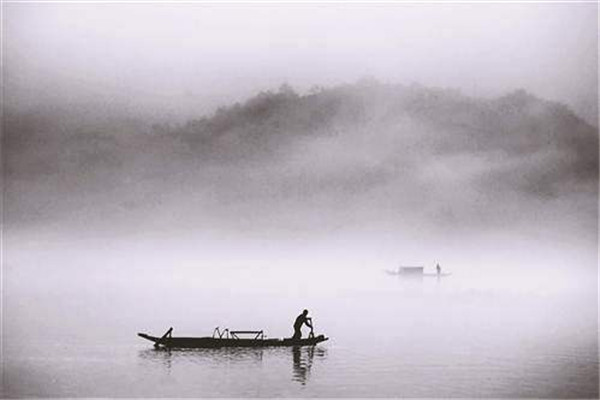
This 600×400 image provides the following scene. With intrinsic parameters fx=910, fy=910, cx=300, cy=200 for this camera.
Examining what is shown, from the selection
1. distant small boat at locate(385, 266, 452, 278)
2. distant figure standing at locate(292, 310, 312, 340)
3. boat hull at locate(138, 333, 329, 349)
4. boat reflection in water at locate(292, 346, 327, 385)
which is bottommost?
boat reflection in water at locate(292, 346, 327, 385)

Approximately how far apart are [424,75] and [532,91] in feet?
2.35

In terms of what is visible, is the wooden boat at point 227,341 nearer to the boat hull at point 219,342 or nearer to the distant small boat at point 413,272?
the boat hull at point 219,342

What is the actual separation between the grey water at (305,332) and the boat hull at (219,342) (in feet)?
0.14

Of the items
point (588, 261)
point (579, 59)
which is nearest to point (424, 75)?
point (579, 59)

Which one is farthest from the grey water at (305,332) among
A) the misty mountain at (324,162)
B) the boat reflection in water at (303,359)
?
the misty mountain at (324,162)

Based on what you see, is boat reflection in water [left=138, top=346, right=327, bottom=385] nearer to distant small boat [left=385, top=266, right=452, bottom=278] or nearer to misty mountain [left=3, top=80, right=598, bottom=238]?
distant small boat [left=385, top=266, right=452, bottom=278]

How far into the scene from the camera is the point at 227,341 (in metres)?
5.98

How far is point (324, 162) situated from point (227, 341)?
1.35 meters

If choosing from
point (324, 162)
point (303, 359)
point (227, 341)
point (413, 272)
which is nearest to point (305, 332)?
point (303, 359)

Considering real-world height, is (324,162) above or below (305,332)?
above

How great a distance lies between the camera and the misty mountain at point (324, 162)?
5.97 metres

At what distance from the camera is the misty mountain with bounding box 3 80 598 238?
235 inches

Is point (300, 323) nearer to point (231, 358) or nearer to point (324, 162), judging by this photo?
point (231, 358)

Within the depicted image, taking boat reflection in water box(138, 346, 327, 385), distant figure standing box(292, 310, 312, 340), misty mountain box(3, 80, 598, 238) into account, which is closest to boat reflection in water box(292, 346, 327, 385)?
boat reflection in water box(138, 346, 327, 385)
